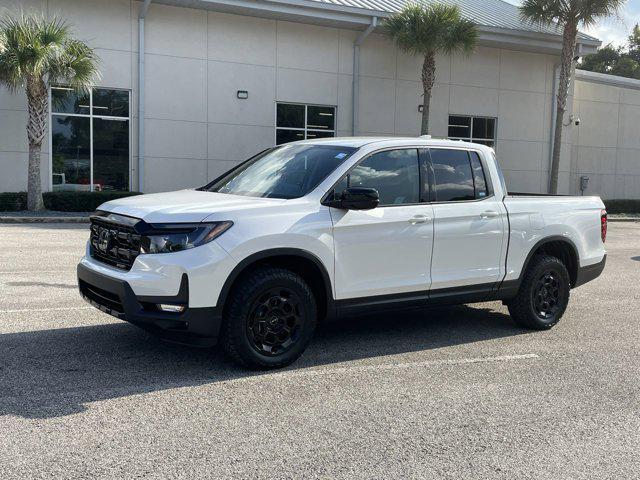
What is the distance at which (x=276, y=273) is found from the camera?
17.4 ft

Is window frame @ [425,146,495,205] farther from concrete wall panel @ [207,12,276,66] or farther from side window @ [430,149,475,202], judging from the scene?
concrete wall panel @ [207,12,276,66]

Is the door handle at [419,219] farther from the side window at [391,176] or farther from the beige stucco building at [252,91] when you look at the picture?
the beige stucco building at [252,91]

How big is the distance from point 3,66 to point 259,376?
15.9m

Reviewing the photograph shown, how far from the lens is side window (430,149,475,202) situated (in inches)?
249

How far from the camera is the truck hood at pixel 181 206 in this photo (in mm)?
5031

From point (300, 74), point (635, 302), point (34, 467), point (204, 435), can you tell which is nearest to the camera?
point (34, 467)

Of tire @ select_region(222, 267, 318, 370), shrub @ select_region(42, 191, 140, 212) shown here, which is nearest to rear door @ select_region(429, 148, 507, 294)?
tire @ select_region(222, 267, 318, 370)

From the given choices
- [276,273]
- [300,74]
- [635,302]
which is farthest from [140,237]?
[300,74]

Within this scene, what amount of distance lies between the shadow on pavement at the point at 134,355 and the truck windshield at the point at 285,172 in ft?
4.75

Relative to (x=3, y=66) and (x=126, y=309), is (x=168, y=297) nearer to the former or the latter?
(x=126, y=309)

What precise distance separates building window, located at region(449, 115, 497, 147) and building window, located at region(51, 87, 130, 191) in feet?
41.4

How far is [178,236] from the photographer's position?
499 cm

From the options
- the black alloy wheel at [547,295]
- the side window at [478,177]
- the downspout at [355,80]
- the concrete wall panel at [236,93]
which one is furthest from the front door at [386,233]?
the downspout at [355,80]

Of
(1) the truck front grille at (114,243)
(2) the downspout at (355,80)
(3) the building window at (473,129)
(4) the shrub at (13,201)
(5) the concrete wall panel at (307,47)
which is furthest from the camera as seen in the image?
(3) the building window at (473,129)
